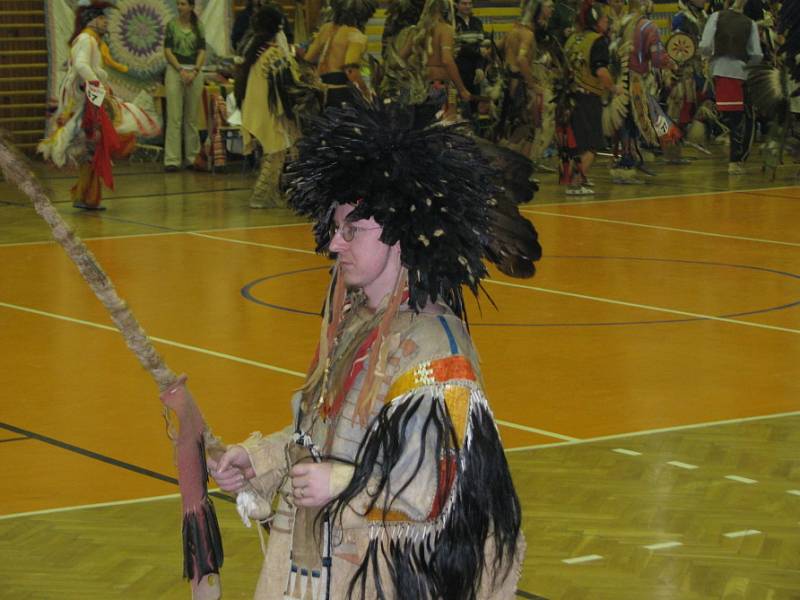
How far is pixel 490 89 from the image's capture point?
54.0 feet

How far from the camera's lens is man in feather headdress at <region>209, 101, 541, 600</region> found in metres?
2.72

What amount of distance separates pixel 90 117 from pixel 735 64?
7155mm

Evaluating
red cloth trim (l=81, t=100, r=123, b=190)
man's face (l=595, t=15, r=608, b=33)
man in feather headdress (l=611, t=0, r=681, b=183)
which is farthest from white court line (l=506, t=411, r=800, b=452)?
man in feather headdress (l=611, t=0, r=681, b=183)

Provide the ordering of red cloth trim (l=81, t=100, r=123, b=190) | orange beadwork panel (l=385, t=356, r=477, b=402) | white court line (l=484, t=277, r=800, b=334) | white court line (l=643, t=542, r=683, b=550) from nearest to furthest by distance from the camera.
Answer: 1. orange beadwork panel (l=385, t=356, r=477, b=402)
2. white court line (l=643, t=542, r=683, b=550)
3. white court line (l=484, t=277, r=800, b=334)
4. red cloth trim (l=81, t=100, r=123, b=190)

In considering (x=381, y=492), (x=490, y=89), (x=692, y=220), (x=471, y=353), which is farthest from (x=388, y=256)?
(x=490, y=89)

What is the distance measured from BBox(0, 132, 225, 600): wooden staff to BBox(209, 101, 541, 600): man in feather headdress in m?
0.08

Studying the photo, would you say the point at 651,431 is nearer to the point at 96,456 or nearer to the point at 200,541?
the point at 96,456

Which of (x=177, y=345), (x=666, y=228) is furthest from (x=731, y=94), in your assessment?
(x=177, y=345)

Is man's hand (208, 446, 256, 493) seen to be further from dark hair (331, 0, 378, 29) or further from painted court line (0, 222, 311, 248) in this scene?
dark hair (331, 0, 378, 29)

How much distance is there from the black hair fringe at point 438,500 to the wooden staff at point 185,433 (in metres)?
0.39

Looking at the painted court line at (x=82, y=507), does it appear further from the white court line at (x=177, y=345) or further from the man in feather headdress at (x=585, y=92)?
the man in feather headdress at (x=585, y=92)

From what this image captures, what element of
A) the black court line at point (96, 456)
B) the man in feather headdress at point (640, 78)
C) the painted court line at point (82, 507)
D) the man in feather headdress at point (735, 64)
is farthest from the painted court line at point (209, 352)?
the man in feather headdress at point (735, 64)

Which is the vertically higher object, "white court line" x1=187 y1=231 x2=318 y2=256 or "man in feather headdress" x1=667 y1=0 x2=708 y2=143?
"man in feather headdress" x1=667 y1=0 x2=708 y2=143

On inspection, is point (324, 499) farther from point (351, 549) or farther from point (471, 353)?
point (471, 353)
